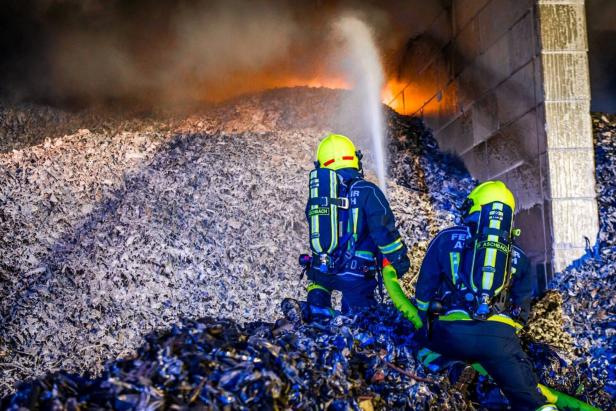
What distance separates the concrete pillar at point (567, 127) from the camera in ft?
24.5

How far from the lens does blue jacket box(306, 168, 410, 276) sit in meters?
5.96

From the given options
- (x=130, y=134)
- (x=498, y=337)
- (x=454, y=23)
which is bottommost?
(x=498, y=337)

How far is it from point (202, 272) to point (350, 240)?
2.82 meters

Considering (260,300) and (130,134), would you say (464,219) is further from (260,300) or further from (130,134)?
(130,134)

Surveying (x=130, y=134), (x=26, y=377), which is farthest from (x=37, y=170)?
(x=26, y=377)

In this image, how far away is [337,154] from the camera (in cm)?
630

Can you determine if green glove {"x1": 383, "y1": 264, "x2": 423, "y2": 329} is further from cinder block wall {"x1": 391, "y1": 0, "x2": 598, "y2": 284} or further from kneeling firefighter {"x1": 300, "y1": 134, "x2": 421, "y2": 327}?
cinder block wall {"x1": 391, "y1": 0, "x2": 598, "y2": 284}

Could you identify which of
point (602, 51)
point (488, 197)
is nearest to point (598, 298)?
point (488, 197)

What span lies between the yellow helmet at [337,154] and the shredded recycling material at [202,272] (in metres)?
1.47

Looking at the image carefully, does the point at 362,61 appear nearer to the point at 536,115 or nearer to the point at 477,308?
the point at 536,115

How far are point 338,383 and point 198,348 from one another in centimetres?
103

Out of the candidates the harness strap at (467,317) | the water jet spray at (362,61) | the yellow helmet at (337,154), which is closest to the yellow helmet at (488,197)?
the harness strap at (467,317)

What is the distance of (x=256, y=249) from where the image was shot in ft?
28.0

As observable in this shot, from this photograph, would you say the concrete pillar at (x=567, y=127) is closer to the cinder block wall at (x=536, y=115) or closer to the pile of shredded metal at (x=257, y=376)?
the cinder block wall at (x=536, y=115)
